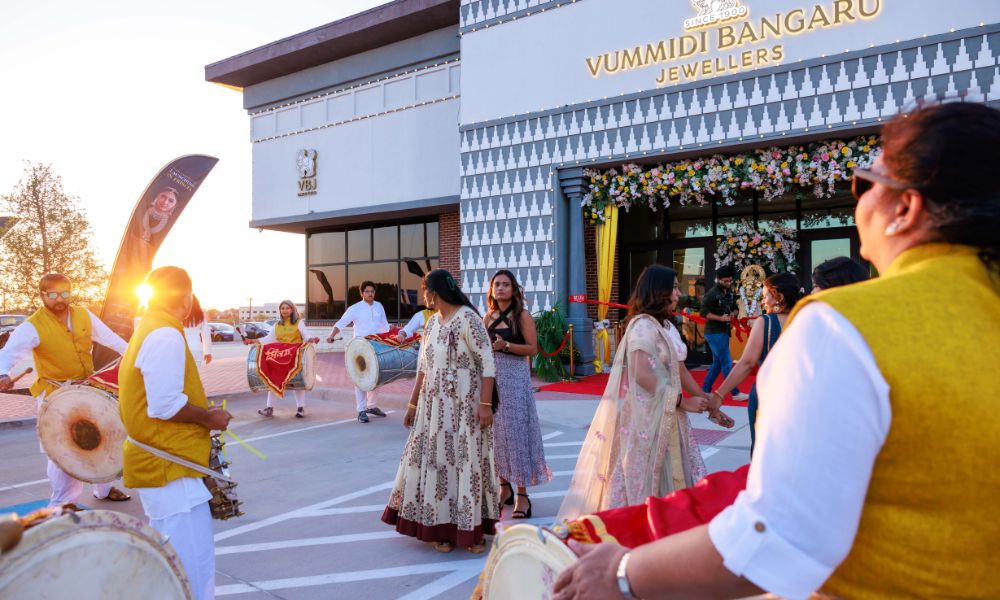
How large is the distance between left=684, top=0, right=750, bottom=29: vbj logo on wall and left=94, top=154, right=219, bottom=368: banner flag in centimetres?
865

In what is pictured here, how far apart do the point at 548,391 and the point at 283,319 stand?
4450mm

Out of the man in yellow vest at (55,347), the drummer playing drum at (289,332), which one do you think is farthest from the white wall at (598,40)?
the man in yellow vest at (55,347)

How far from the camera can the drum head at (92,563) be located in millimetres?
1586

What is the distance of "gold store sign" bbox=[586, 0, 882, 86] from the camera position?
1018 centimetres

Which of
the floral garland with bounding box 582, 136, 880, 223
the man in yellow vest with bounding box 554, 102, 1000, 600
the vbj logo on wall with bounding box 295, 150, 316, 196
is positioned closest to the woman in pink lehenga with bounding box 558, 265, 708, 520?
the man in yellow vest with bounding box 554, 102, 1000, 600

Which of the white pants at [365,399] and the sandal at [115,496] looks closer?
the sandal at [115,496]

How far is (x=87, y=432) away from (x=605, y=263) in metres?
9.92

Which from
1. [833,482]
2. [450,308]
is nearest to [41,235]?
[450,308]

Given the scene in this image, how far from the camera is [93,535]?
5.80 ft

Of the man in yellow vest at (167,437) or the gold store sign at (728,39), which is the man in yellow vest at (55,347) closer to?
the man in yellow vest at (167,437)

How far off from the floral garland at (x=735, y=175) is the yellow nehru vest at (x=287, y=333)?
615cm

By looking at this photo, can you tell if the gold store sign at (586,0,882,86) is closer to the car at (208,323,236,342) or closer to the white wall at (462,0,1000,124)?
the white wall at (462,0,1000,124)

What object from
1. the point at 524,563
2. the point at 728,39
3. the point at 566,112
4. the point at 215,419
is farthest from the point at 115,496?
the point at 728,39

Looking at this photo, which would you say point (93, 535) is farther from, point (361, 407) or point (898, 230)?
point (361, 407)
